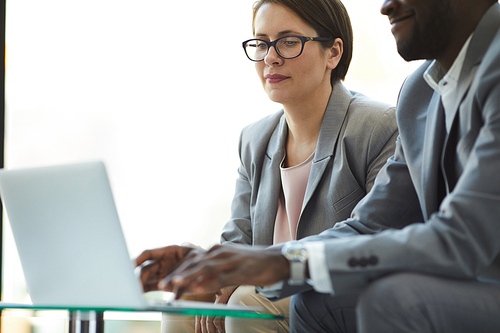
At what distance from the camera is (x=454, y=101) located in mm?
1087

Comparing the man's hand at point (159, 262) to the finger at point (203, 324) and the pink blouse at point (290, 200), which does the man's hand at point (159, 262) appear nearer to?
the finger at point (203, 324)

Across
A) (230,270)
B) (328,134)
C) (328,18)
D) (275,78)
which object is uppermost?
(328,18)

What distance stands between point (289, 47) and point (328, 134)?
379 mm

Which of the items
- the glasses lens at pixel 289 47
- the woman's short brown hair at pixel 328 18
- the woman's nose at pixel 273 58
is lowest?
the woman's nose at pixel 273 58

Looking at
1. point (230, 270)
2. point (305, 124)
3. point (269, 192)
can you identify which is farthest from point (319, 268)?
point (305, 124)

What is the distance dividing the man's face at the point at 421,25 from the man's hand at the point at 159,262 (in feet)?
2.32

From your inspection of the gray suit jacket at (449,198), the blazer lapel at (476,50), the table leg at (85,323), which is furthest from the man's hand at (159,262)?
the blazer lapel at (476,50)

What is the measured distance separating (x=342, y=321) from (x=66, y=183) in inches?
27.4

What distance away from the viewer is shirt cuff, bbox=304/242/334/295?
2.92 feet

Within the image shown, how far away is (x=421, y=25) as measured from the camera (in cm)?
116

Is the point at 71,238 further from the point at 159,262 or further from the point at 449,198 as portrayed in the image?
the point at 449,198

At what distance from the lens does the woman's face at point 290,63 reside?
192cm

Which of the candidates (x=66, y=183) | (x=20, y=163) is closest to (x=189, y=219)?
(x=20, y=163)

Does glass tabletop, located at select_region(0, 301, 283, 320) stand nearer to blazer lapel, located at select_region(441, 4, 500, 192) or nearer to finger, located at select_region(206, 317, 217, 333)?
finger, located at select_region(206, 317, 217, 333)
